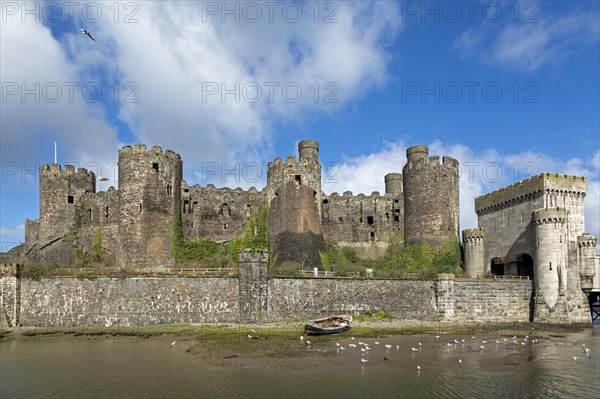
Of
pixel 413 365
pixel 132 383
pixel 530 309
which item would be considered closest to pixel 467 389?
pixel 413 365

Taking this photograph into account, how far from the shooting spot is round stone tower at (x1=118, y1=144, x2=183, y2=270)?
45219mm

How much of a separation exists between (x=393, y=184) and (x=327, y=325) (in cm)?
2547

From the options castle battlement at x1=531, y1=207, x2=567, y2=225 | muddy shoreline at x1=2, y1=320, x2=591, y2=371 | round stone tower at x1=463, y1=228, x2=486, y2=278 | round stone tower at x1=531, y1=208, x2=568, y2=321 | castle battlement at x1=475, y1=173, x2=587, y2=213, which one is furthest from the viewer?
round stone tower at x1=463, y1=228, x2=486, y2=278

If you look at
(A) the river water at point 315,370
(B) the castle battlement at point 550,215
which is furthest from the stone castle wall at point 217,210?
(B) the castle battlement at point 550,215

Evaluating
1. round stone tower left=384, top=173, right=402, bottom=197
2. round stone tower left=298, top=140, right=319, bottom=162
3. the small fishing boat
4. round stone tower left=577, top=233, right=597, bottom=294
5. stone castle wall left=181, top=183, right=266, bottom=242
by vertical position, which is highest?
round stone tower left=298, top=140, right=319, bottom=162

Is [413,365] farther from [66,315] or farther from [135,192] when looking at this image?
[135,192]

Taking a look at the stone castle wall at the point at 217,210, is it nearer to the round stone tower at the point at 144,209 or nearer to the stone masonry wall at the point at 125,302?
the round stone tower at the point at 144,209

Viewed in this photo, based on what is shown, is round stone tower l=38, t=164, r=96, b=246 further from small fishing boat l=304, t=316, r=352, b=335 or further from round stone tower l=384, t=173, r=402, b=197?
round stone tower l=384, t=173, r=402, b=197

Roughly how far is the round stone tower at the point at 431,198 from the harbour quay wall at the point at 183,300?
11602 millimetres

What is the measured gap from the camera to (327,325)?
3722 centimetres

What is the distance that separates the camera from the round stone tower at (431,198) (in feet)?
170

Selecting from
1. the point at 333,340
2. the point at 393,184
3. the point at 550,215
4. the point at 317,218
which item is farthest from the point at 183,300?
the point at 550,215

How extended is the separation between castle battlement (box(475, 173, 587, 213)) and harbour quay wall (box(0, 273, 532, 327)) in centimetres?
1253

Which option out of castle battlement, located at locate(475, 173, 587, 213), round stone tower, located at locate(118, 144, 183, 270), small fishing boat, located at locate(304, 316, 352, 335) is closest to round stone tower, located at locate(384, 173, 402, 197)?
castle battlement, located at locate(475, 173, 587, 213)
